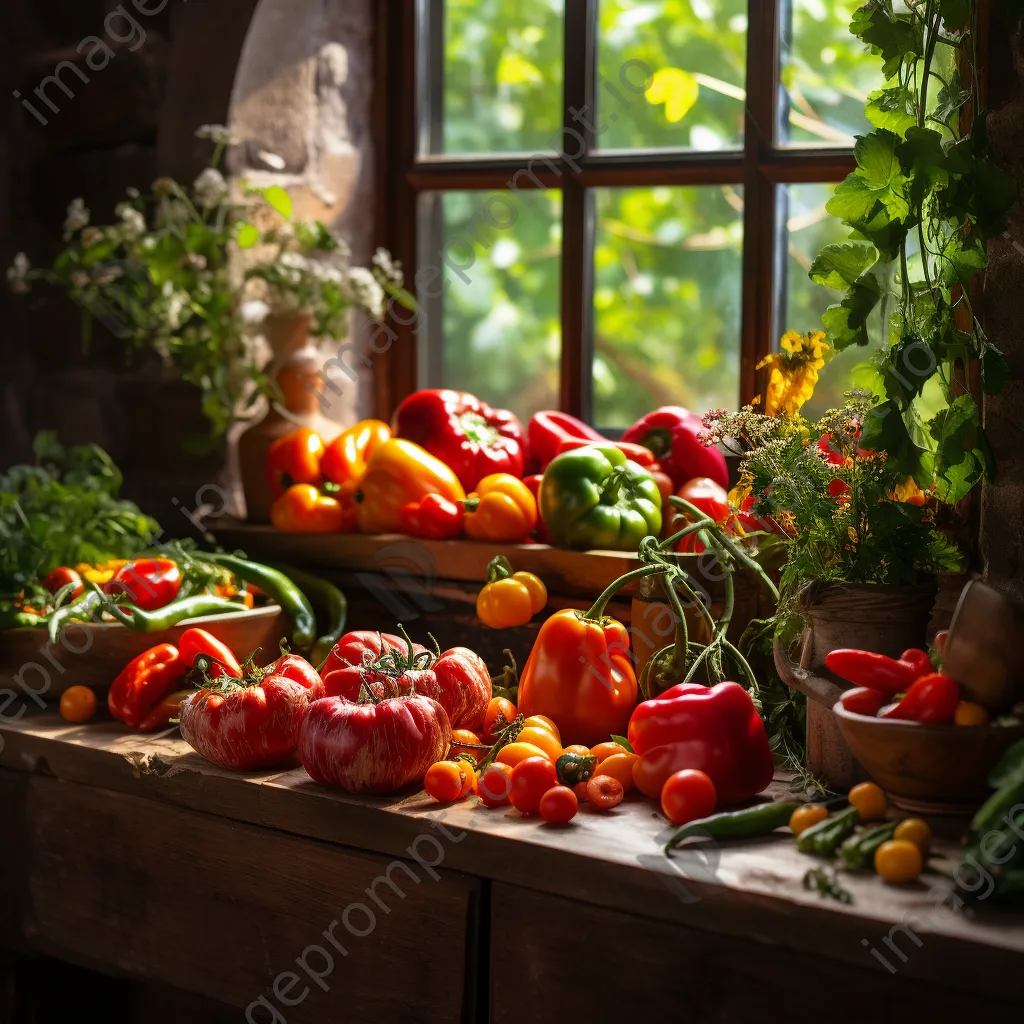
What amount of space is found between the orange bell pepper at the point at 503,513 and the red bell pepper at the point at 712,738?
A: 52 cm

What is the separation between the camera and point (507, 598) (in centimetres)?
172

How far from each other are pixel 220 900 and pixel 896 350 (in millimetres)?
999

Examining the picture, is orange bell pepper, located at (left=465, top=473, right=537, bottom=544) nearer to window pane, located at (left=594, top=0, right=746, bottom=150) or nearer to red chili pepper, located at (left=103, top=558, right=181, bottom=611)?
red chili pepper, located at (left=103, top=558, right=181, bottom=611)

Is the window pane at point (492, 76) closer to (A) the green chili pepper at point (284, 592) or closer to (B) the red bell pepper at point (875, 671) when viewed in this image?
(A) the green chili pepper at point (284, 592)

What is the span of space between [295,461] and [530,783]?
2.98ft

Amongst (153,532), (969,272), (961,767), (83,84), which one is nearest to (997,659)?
(961,767)

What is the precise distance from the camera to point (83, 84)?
7.24 feet

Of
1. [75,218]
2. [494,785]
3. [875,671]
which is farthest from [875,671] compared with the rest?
[75,218]

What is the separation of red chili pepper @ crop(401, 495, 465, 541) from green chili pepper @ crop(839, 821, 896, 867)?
888mm

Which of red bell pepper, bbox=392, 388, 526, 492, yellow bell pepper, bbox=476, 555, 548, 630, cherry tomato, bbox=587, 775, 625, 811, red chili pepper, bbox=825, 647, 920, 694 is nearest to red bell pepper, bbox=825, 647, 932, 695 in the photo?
red chili pepper, bbox=825, 647, 920, 694

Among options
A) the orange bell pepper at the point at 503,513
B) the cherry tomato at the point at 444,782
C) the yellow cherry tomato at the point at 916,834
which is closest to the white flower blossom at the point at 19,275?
the orange bell pepper at the point at 503,513

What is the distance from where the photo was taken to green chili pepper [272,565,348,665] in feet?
6.18

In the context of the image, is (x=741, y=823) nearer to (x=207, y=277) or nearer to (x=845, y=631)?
(x=845, y=631)

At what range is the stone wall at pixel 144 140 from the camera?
7.02ft
